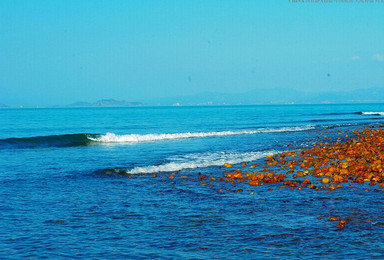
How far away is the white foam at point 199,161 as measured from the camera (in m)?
17.8

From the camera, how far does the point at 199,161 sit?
20.4 m

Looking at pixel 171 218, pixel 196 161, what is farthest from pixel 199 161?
pixel 171 218

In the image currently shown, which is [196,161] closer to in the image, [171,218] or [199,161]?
[199,161]

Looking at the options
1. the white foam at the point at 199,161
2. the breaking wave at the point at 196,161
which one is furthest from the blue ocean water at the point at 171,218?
the white foam at the point at 199,161

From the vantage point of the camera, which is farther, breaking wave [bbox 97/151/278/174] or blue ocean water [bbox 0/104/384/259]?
breaking wave [bbox 97/151/278/174]

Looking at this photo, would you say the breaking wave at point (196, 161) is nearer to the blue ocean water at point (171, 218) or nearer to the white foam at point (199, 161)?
the white foam at point (199, 161)

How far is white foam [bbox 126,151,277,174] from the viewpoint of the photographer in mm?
17750

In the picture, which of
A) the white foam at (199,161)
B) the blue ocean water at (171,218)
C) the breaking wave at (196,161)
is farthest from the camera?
the white foam at (199,161)

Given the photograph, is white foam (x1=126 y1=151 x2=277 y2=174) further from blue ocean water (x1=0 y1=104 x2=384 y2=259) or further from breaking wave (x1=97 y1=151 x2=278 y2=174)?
blue ocean water (x1=0 y1=104 x2=384 y2=259)

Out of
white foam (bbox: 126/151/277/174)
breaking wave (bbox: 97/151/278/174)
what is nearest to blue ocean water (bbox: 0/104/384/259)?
breaking wave (bbox: 97/151/278/174)

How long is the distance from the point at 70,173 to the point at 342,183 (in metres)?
10.1

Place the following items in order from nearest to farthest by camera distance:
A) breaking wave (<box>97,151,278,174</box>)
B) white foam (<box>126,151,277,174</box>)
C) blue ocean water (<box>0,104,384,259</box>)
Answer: blue ocean water (<box>0,104,384,259</box>) → breaking wave (<box>97,151,278,174</box>) → white foam (<box>126,151,277,174</box>)

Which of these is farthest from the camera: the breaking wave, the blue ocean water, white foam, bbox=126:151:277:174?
white foam, bbox=126:151:277:174

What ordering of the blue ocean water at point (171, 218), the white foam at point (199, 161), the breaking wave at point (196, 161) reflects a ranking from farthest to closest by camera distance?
1. the white foam at point (199, 161)
2. the breaking wave at point (196, 161)
3. the blue ocean water at point (171, 218)
